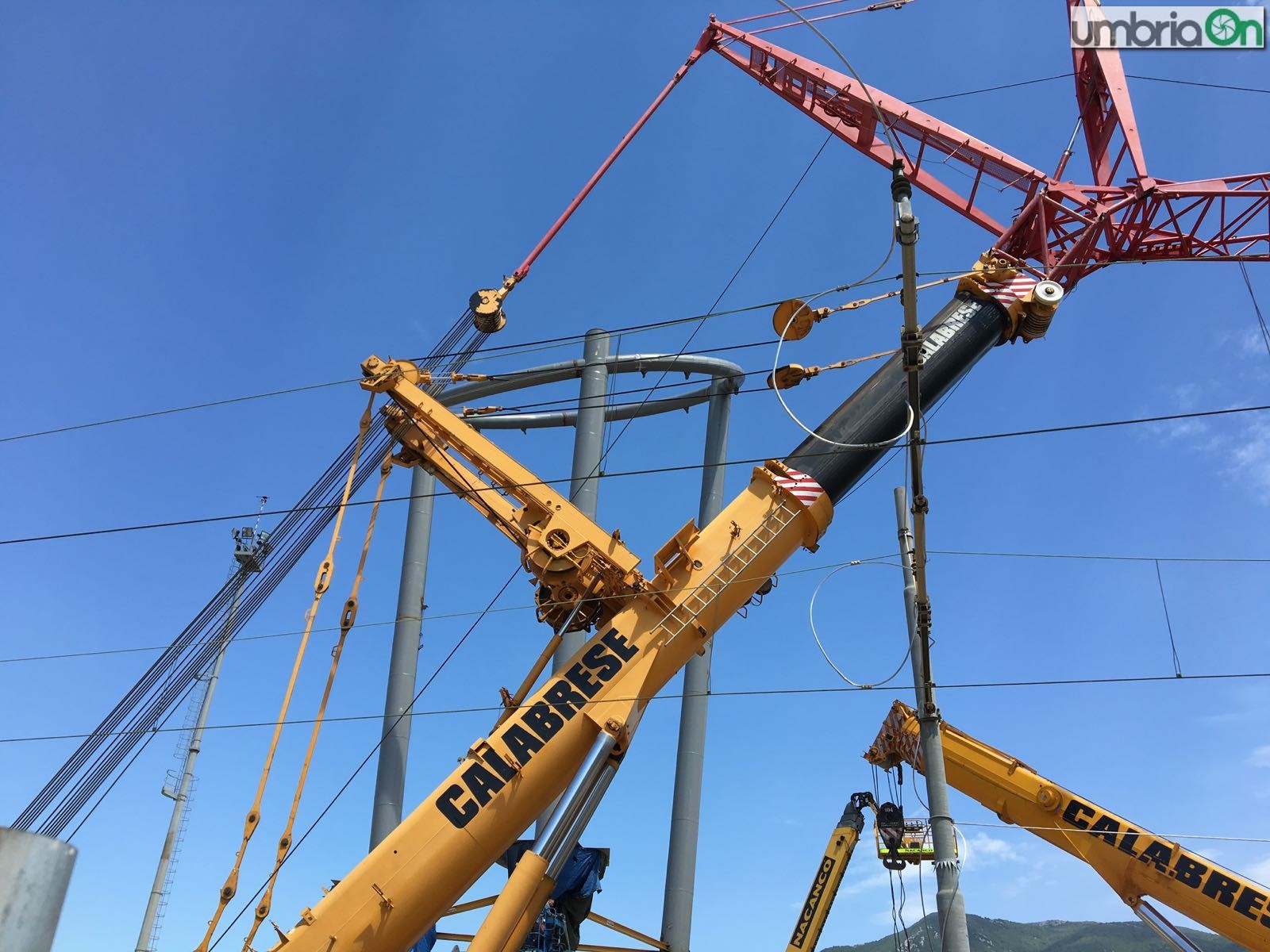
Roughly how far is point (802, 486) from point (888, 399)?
1.52 meters

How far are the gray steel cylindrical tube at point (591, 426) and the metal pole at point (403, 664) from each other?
108 inches

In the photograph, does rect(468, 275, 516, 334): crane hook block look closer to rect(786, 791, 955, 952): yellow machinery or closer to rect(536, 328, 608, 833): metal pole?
rect(536, 328, 608, 833): metal pole

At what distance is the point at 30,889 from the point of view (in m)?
2.47

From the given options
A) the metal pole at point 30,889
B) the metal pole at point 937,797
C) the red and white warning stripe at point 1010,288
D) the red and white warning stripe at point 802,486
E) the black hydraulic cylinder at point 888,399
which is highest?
the red and white warning stripe at point 1010,288

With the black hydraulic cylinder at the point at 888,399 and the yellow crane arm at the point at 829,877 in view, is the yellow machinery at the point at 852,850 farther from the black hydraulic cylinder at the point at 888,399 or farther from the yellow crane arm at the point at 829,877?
the black hydraulic cylinder at the point at 888,399

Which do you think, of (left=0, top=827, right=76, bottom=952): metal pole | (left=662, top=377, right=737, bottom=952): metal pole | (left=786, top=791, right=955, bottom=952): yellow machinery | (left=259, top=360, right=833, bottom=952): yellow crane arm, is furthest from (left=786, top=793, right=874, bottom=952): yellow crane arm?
(left=0, top=827, right=76, bottom=952): metal pole

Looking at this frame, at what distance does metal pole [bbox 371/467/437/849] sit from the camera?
53.4 ft

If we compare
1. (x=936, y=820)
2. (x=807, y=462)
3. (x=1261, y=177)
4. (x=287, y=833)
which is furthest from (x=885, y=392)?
(x=1261, y=177)

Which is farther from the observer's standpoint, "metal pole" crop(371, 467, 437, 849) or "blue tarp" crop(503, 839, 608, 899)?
"metal pole" crop(371, 467, 437, 849)

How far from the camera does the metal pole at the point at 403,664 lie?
16.3 metres

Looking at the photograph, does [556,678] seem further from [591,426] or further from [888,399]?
[591,426]

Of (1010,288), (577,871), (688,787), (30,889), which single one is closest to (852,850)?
(688,787)

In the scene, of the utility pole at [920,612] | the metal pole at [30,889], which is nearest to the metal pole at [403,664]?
the utility pole at [920,612]

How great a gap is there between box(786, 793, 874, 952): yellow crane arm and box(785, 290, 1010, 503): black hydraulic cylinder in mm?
9758
